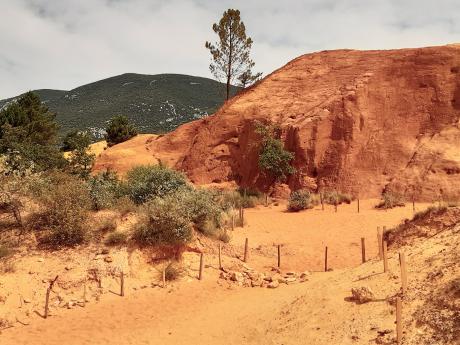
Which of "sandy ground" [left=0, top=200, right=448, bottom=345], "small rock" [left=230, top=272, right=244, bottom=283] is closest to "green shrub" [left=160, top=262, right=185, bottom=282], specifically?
"sandy ground" [left=0, top=200, right=448, bottom=345]

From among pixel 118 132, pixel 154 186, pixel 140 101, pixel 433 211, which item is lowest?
pixel 433 211

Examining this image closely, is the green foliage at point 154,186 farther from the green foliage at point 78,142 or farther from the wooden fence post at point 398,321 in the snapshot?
the green foliage at point 78,142

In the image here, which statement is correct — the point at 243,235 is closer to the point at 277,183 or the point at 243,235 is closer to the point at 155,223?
the point at 155,223

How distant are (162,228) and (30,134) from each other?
19.3 meters

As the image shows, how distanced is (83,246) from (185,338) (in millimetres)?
4801

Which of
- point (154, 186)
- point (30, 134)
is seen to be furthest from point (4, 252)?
point (30, 134)

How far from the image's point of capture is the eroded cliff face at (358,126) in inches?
787

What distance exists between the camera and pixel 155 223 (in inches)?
493

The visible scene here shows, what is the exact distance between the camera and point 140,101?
6769cm

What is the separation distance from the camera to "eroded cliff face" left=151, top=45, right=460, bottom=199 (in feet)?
65.6

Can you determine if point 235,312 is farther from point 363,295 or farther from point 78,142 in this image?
point 78,142

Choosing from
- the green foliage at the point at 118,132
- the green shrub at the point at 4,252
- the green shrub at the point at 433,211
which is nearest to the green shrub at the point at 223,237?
the green shrub at the point at 4,252

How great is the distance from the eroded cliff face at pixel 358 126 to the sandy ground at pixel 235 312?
720cm

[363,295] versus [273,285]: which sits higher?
[363,295]
